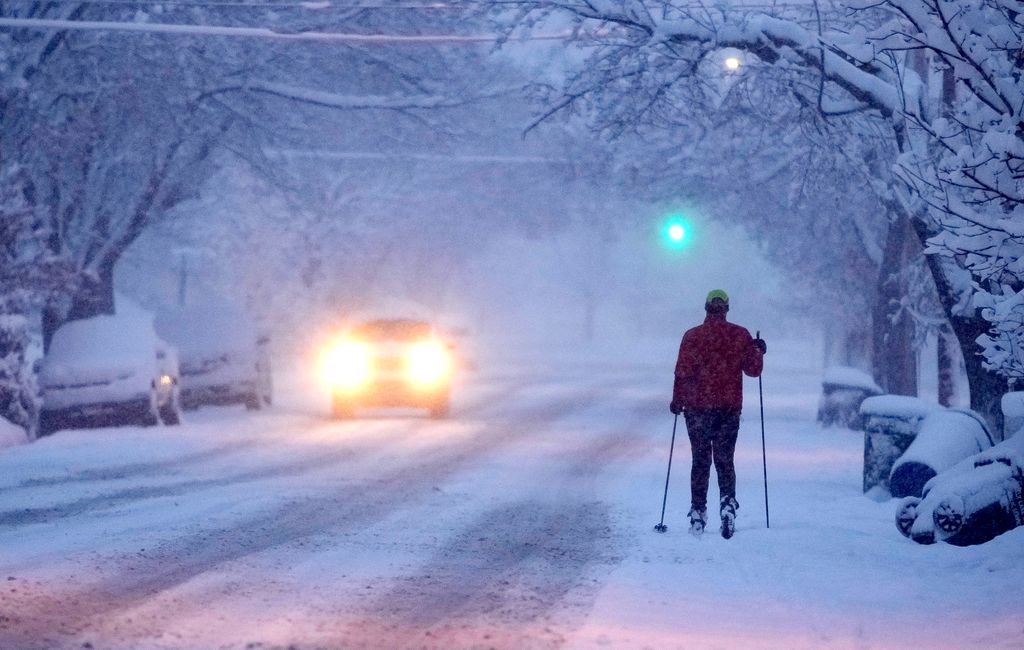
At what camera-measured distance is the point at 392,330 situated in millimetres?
27219

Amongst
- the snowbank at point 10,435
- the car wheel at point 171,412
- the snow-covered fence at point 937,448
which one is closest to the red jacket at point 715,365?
the snow-covered fence at point 937,448

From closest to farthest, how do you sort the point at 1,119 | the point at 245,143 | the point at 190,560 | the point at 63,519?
the point at 190,560, the point at 63,519, the point at 1,119, the point at 245,143

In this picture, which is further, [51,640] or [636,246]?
[636,246]

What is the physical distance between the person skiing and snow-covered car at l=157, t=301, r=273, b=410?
1654 centimetres

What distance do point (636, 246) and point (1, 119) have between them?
311ft

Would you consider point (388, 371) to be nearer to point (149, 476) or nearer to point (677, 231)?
point (677, 231)

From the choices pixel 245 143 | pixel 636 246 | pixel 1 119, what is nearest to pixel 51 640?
pixel 1 119

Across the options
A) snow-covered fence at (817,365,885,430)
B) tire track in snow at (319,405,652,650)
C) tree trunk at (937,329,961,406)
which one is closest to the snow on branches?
tire track in snow at (319,405,652,650)

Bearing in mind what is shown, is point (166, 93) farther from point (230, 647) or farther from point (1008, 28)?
point (230, 647)

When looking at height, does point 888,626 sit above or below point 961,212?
below

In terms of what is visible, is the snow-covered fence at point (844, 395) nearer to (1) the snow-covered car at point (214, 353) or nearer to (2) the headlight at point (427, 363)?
(2) the headlight at point (427, 363)

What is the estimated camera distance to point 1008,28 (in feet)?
35.8

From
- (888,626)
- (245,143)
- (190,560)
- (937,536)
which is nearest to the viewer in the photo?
(888,626)

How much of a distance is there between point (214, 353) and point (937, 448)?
55.5 ft
